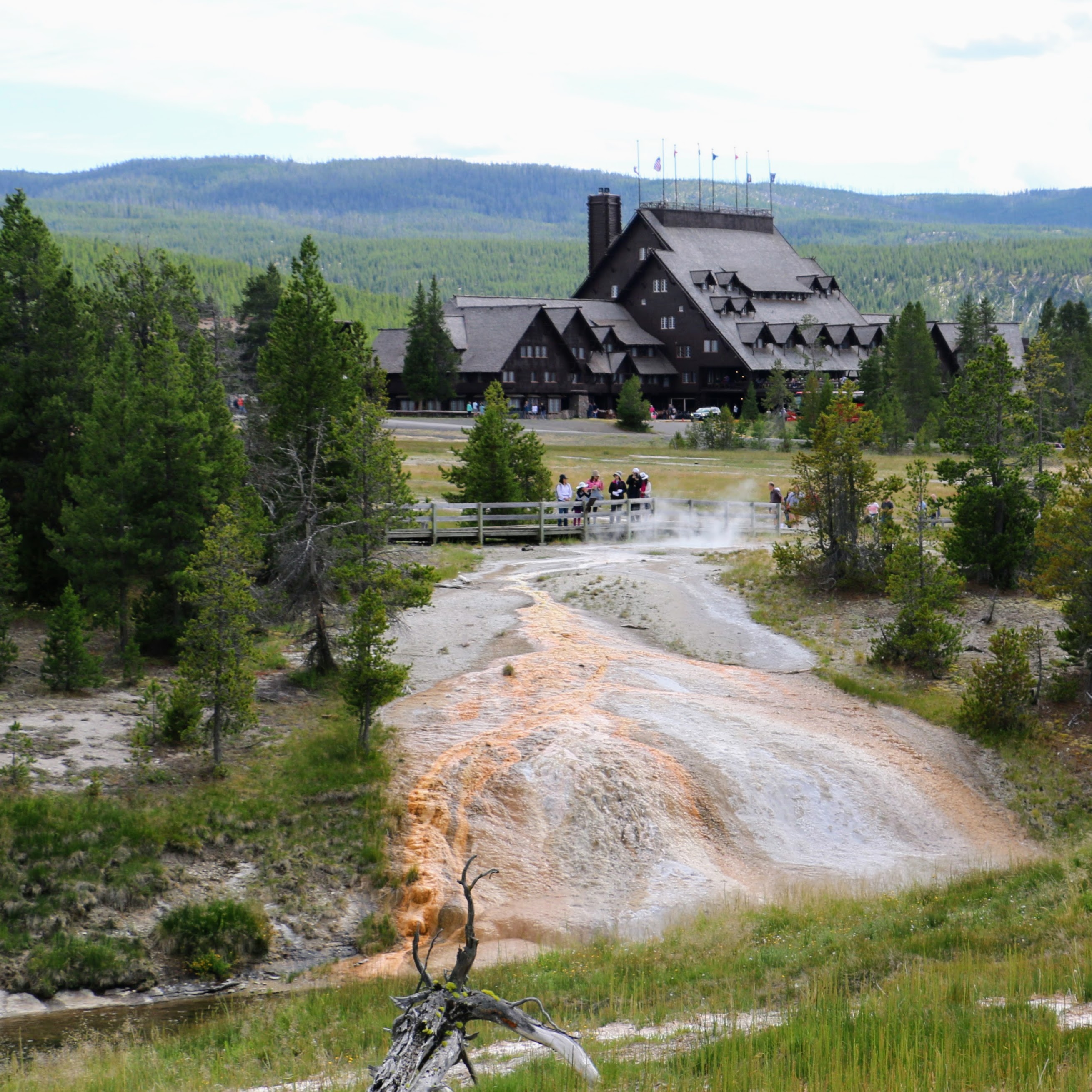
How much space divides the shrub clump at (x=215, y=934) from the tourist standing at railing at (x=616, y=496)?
954 inches

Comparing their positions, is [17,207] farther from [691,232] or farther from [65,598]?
[691,232]

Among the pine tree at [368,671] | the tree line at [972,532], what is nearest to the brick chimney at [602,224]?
the tree line at [972,532]

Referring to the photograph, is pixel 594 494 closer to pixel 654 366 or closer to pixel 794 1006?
pixel 794 1006

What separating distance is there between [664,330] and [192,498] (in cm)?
6671

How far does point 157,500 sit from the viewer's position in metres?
25.6

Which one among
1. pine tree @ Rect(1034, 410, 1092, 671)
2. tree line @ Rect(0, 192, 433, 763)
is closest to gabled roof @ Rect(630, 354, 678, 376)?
tree line @ Rect(0, 192, 433, 763)

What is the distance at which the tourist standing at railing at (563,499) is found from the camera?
38.6 metres

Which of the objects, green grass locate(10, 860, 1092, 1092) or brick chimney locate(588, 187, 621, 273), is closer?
green grass locate(10, 860, 1092, 1092)

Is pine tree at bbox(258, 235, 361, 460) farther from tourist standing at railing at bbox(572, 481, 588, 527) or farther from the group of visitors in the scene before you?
tourist standing at railing at bbox(572, 481, 588, 527)

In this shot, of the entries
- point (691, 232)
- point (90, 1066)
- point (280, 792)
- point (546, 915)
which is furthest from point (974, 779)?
point (691, 232)

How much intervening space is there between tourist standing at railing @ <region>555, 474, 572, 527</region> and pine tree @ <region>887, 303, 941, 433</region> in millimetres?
36816

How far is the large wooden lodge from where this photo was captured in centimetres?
8338

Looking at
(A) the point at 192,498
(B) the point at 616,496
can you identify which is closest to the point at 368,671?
(A) the point at 192,498

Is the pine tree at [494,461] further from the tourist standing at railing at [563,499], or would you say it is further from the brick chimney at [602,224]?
the brick chimney at [602,224]
